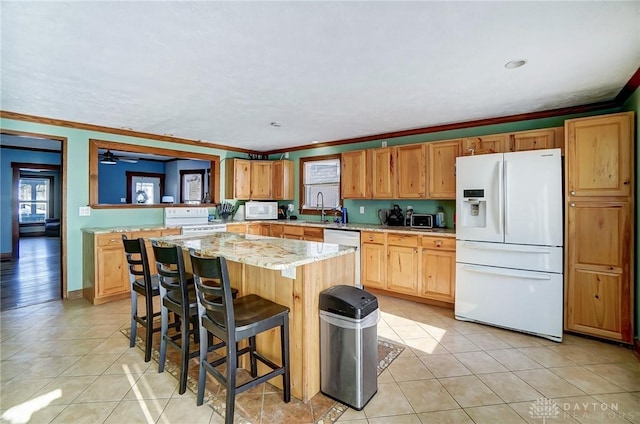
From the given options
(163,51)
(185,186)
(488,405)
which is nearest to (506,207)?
(488,405)

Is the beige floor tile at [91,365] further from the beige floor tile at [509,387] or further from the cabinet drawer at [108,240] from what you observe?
the beige floor tile at [509,387]

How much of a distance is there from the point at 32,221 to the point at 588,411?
13846mm

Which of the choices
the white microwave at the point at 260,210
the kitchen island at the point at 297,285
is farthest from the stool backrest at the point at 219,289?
the white microwave at the point at 260,210

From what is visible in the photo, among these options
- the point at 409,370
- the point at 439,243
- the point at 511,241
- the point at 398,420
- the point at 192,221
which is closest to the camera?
the point at 398,420

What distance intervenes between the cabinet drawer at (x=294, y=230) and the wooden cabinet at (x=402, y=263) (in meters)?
1.63

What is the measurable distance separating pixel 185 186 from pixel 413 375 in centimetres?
809

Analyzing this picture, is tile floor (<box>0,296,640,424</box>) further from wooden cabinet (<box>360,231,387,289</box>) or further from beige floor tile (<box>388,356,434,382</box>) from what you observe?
wooden cabinet (<box>360,231,387,289</box>)

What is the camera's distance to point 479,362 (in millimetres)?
2574

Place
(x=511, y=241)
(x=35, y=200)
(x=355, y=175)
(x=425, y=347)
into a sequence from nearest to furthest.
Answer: (x=425, y=347)
(x=511, y=241)
(x=355, y=175)
(x=35, y=200)

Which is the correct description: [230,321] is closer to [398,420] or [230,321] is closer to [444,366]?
[398,420]

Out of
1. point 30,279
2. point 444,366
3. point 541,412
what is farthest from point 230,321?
point 30,279

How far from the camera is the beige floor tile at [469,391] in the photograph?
6.78 feet

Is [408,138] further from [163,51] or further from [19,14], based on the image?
[19,14]

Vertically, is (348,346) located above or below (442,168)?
below
